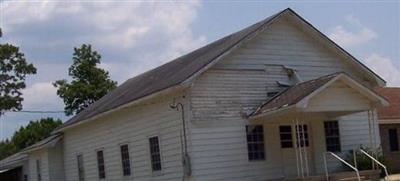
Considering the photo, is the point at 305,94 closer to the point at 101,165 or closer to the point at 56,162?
the point at 101,165

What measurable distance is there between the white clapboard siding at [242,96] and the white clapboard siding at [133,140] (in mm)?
983

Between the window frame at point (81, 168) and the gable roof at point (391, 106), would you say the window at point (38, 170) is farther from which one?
the gable roof at point (391, 106)

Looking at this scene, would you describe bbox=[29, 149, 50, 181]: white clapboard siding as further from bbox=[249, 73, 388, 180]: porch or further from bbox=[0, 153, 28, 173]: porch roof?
bbox=[249, 73, 388, 180]: porch

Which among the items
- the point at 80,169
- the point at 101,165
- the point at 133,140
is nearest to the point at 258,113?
the point at 133,140

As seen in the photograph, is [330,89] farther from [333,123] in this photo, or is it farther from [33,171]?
[33,171]

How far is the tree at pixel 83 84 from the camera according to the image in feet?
158

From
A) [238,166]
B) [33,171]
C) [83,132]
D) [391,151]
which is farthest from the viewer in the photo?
[33,171]

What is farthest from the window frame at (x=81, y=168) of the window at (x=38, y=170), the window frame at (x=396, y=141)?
the window frame at (x=396, y=141)

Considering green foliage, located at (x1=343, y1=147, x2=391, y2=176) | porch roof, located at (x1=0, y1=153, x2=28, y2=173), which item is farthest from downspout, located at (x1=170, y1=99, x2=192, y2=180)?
porch roof, located at (x1=0, y1=153, x2=28, y2=173)

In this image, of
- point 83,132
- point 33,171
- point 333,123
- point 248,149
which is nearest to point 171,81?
point 248,149

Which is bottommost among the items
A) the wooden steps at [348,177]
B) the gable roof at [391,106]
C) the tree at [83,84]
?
the wooden steps at [348,177]

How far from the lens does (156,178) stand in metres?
21.7

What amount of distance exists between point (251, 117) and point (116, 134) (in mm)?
6860

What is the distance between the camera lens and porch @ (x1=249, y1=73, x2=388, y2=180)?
726 inches
